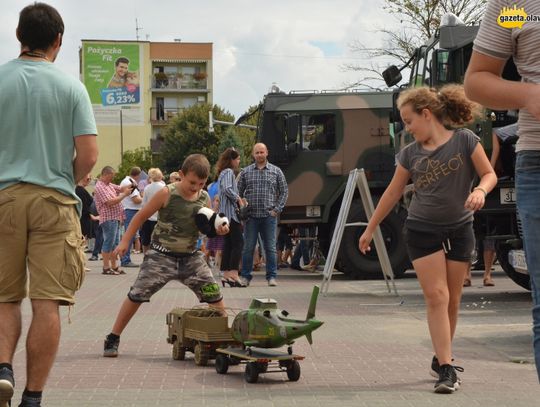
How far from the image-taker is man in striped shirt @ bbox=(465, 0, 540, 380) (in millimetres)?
4105

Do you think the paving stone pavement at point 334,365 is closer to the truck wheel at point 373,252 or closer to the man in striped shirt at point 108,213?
the truck wheel at point 373,252

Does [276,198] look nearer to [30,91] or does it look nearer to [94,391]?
[94,391]

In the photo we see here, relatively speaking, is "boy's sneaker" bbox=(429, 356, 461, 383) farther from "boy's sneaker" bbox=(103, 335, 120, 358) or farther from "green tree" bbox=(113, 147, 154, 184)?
"green tree" bbox=(113, 147, 154, 184)

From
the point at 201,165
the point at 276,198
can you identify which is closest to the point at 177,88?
Result: the point at 276,198

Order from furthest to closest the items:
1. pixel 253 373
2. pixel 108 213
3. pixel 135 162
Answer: pixel 135 162
pixel 108 213
pixel 253 373

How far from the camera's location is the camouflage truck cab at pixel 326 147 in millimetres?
20047

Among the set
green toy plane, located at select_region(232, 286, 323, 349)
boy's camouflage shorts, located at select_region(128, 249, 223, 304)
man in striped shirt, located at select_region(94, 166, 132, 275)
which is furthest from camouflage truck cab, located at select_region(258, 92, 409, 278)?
green toy plane, located at select_region(232, 286, 323, 349)

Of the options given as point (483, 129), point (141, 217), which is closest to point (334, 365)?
point (141, 217)

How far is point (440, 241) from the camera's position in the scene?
23.8 ft

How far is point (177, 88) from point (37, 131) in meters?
136

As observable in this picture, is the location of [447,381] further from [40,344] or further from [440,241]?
[40,344]

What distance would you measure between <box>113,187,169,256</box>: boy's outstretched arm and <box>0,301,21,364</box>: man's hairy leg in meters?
2.70

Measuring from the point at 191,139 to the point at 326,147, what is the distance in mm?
79927

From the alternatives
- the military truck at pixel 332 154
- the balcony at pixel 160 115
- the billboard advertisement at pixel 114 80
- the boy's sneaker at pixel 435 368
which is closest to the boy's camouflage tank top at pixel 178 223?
the boy's sneaker at pixel 435 368
